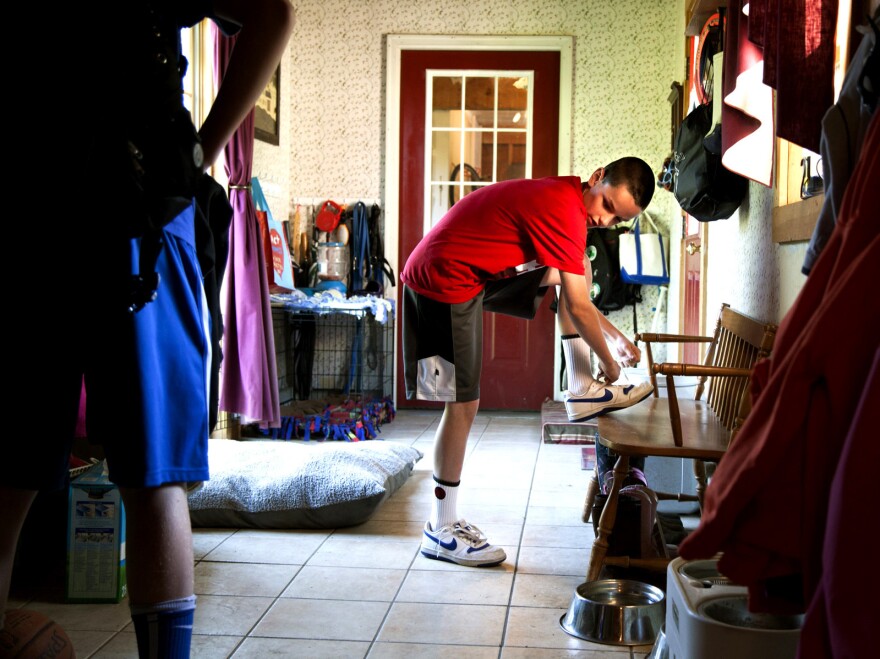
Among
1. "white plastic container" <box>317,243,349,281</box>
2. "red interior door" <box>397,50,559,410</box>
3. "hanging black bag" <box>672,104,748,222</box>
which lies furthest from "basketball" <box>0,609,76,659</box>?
"red interior door" <box>397,50,559,410</box>

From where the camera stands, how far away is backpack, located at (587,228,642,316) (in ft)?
18.9

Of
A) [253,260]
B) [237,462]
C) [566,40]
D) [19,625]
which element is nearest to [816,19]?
[19,625]

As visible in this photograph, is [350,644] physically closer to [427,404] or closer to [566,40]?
[427,404]

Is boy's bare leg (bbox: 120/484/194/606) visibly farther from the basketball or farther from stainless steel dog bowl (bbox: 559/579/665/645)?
stainless steel dog bowl (bbox: 559/579/665/645)

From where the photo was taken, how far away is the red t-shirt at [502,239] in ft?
9.19

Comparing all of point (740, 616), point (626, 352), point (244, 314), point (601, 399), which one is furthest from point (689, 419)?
point (244, 314)

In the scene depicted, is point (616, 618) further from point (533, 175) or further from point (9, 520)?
point (533, 175)

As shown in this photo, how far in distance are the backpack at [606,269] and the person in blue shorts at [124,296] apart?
4.63m

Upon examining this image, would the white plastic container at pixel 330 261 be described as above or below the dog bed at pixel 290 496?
above

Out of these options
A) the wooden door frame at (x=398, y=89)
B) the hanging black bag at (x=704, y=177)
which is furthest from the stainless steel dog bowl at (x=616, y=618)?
the wooden door frame at (x=398, y=89)

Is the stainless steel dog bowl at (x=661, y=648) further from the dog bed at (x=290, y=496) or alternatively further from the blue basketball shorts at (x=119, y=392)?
the dog bed at (x=290, y=496)

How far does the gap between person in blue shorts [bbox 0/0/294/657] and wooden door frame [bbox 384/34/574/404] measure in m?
4.89

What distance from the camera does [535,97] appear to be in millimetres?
6145

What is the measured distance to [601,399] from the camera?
2.90 m
